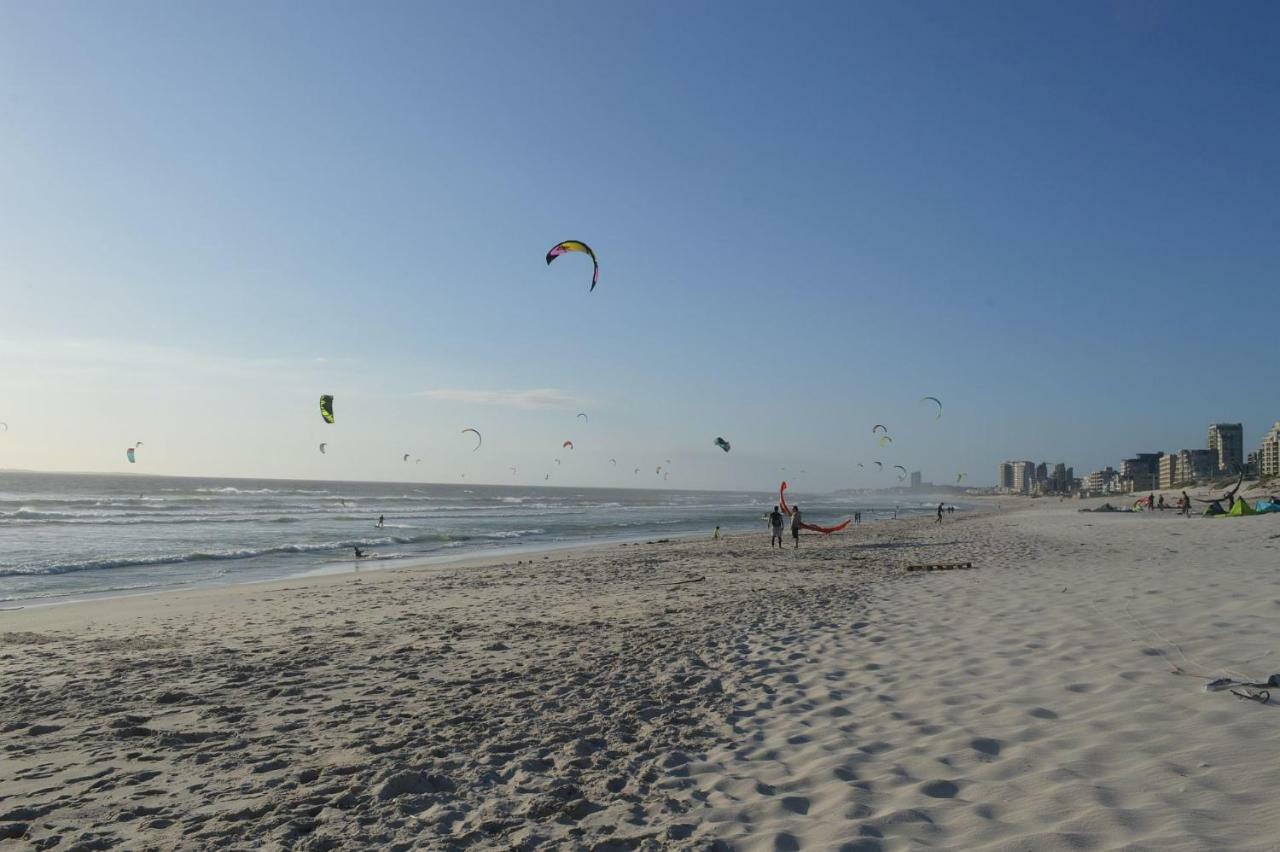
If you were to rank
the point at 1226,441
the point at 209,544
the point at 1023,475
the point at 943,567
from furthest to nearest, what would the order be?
the point at 1023,475 → the point at 1226,441 → the point at 209,544 → the point at 943,567

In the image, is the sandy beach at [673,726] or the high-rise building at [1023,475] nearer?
the sandy beach at [673,726]

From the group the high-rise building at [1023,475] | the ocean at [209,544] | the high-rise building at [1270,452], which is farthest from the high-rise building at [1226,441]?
the ocean at [209,544]

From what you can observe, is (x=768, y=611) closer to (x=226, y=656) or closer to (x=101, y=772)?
(x=226, y=656)

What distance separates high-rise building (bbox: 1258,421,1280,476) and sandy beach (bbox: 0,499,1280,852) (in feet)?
307

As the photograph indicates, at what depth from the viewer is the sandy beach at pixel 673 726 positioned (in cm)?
343

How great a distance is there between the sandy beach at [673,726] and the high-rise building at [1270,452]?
93.5 meters

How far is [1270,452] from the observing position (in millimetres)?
82812

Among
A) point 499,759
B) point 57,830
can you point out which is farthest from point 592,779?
point 57,830

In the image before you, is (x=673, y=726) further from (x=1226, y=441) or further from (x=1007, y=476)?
(x=1007, y=476)

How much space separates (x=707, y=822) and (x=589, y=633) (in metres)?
5.22

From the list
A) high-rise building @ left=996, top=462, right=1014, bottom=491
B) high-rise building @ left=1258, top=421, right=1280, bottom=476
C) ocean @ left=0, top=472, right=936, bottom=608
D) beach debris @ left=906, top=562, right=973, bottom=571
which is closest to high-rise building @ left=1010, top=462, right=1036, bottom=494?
high-rise building @ left=996, top=462, right=1014, bottom=491

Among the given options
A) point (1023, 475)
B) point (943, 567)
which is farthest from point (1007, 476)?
point (943, 567)

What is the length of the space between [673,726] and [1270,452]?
106 metres

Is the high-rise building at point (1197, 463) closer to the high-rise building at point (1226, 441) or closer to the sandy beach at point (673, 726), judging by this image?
the high-rise building at point (1226, 441)
